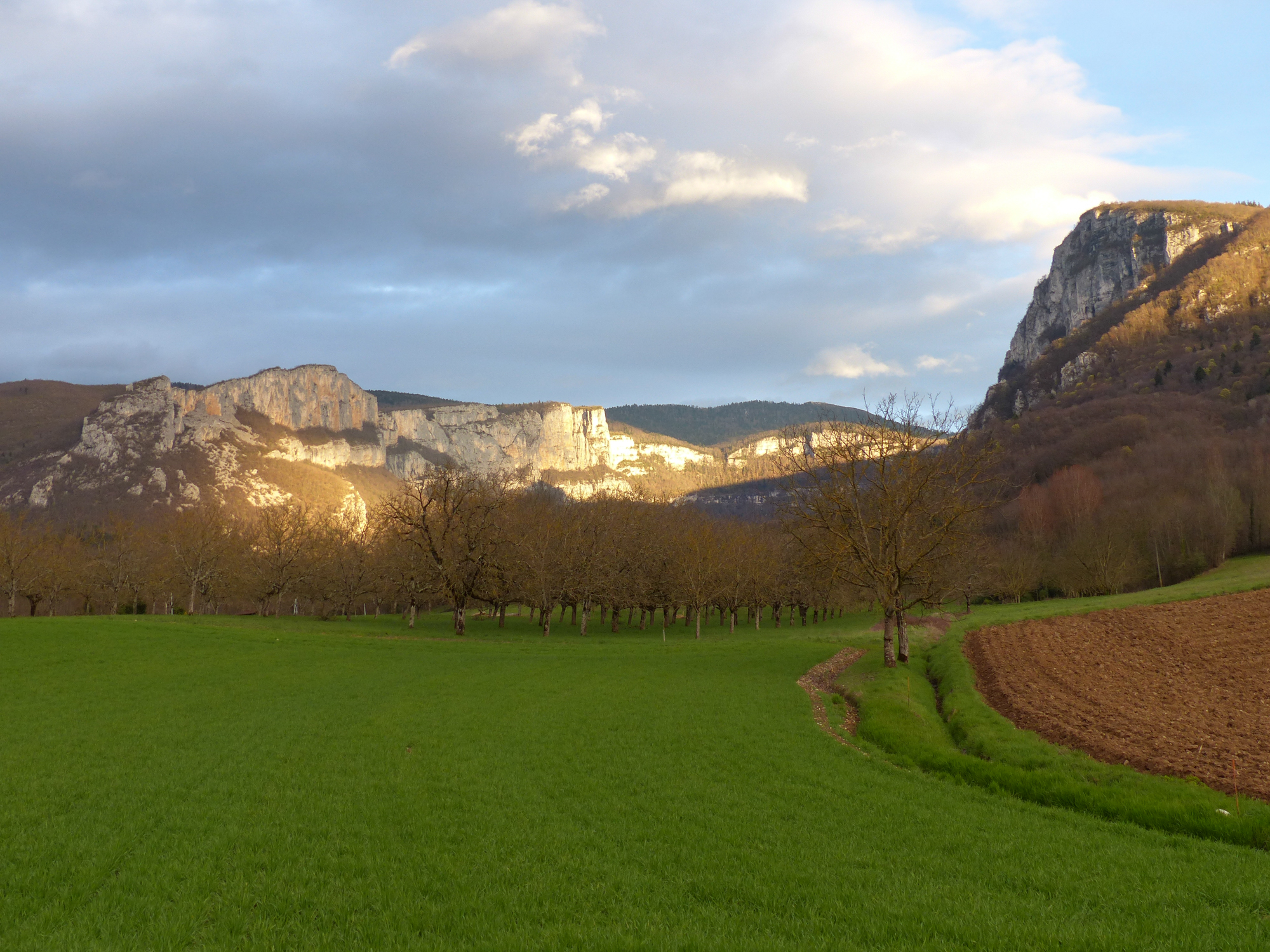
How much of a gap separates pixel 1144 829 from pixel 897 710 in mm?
11496

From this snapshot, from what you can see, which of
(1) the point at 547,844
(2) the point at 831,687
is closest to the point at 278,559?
(2) the point at 831,687

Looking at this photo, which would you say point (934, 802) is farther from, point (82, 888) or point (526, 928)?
point (82, 888)

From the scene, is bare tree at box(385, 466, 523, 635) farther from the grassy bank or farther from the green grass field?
the grassy bank

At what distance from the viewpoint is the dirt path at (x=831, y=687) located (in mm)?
22766

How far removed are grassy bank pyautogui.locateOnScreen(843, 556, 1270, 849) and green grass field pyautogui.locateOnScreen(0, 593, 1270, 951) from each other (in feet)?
2.68

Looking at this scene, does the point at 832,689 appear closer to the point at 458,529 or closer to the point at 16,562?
the point at 458,529

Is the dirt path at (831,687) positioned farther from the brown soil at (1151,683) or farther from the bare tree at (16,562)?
the bare tree at (16,562)

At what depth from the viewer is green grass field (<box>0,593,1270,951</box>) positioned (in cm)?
818

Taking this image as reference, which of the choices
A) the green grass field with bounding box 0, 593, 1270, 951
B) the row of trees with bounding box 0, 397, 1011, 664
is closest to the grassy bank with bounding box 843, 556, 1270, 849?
the green grass field with bounding box 0, 593, 1270, 951

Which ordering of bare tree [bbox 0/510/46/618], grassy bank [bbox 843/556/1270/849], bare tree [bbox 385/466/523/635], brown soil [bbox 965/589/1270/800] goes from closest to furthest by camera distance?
1. grassy bank [bbox 843/556/1270/849]
2. brown soil [bbox 965/589/1270/800]
3. bare tree [bbox 385/466/523/635]
4. bare tree [bbox 0/510/46/618]

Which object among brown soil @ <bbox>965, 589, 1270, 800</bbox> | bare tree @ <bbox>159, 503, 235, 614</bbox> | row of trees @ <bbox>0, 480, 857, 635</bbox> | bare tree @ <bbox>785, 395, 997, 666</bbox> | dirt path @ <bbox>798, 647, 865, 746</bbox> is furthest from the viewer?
bare tree @ <bbox>159, 503, 235, 614</bbox>

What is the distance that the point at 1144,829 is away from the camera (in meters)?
12.3

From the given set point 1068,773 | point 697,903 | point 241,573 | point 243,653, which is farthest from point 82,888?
point 241,573

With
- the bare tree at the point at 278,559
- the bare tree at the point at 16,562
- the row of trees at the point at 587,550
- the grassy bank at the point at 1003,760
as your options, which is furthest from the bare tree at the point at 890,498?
the bare tree at the point at 16,562
